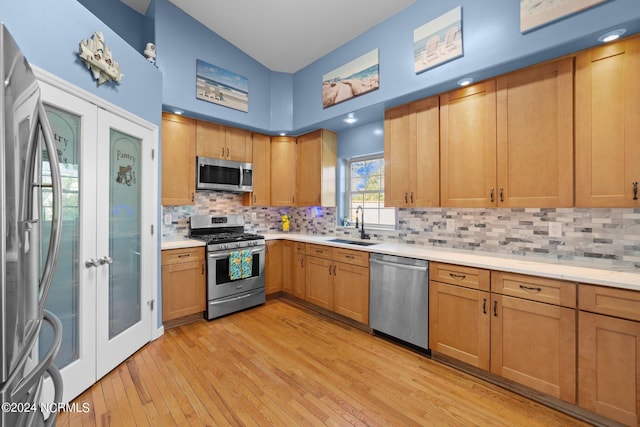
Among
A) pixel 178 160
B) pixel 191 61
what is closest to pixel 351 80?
pixel 191 61

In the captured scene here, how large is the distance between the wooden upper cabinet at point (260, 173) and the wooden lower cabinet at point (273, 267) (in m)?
0.70

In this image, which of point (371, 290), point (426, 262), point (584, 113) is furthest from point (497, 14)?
point (371, 290)

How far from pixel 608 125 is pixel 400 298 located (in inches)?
81.4

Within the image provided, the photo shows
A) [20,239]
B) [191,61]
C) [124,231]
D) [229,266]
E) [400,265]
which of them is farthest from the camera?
[229,266]

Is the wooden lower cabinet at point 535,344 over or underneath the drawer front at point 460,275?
underneath

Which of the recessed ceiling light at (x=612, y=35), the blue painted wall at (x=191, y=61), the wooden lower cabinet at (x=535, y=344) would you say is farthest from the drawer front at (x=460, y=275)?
the blue painted wall at (x=191, y=61)

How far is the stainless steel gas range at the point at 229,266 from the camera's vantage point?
3359 millimetres

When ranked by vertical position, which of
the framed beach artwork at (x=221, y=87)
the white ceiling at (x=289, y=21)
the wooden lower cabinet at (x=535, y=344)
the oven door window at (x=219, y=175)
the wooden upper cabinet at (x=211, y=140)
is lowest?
the wooden lower cabinet at (x=535, y=344)

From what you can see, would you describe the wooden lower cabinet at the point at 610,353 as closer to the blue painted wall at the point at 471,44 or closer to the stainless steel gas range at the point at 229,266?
the blue painted wall at the point at 471,44

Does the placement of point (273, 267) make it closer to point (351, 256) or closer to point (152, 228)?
point (351, 256)

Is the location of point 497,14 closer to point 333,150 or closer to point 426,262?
point 426,262

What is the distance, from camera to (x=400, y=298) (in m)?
2.74

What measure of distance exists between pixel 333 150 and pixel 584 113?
2836mm

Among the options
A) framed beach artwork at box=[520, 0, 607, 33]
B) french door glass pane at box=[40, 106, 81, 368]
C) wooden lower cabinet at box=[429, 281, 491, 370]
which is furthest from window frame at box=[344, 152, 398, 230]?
french door glass pane at box=[40, 106, 81, 368]
